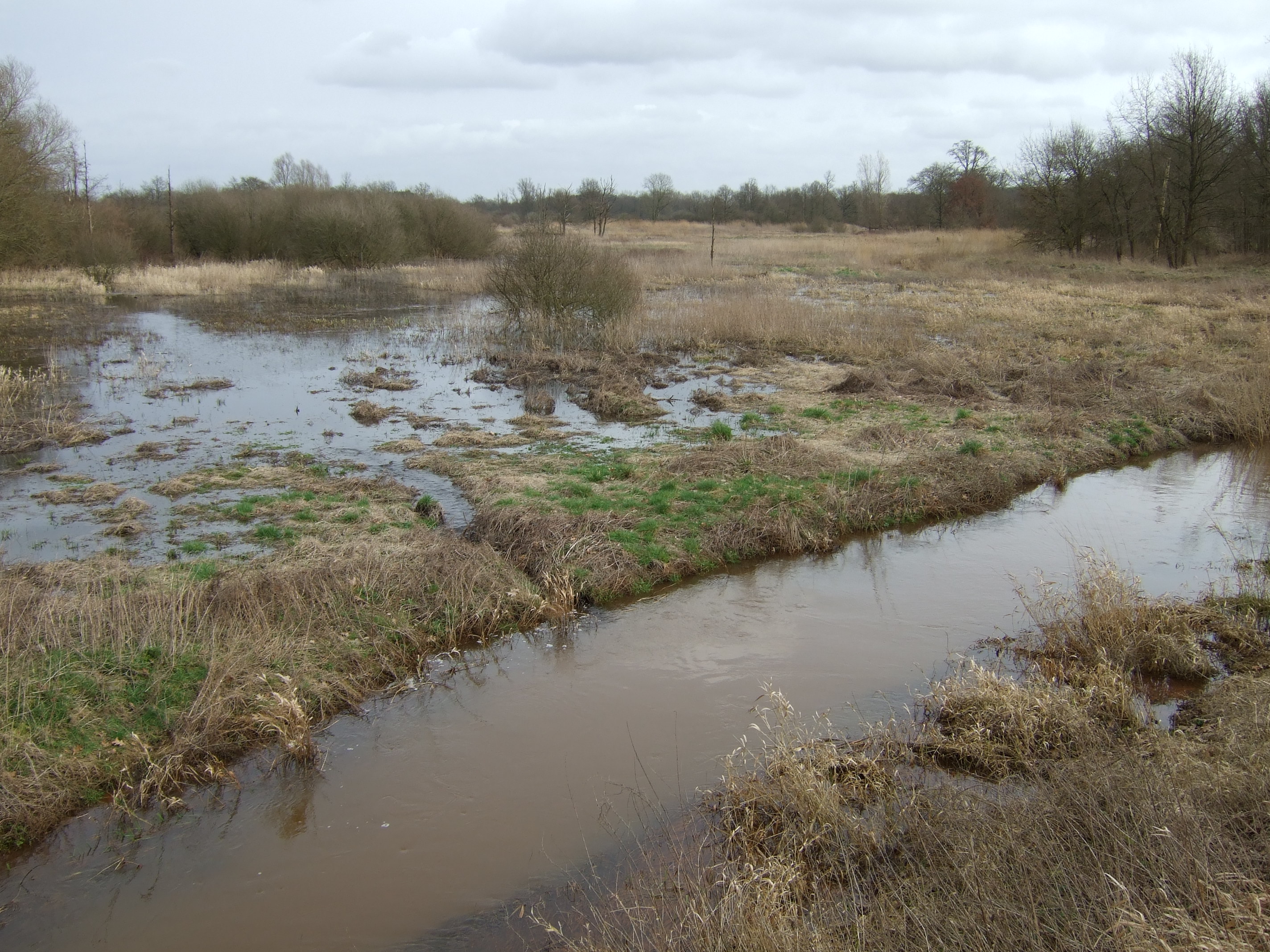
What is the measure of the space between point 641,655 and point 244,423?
9.32m

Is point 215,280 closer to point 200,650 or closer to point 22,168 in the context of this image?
point 22,168

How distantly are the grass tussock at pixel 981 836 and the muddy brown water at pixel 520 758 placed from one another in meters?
0.57

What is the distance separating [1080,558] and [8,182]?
30135mm

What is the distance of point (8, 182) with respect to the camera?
80.9 ft

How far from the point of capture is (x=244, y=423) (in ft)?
43.2

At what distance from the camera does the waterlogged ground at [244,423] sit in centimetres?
862

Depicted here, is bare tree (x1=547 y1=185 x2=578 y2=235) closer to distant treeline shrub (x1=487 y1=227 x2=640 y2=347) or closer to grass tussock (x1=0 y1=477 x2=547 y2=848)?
distant treeline shrub (x1=487 y1=227 x2=640 y2=347)

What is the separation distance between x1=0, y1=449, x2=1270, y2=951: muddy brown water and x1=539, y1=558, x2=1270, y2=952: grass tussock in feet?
1.86

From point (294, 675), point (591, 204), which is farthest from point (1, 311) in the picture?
point (591, 204)

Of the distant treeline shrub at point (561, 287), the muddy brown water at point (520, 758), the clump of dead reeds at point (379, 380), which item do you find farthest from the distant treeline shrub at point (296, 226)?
the muddy brown water at point (520, 758)

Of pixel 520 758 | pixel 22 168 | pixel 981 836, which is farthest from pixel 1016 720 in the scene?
pixel 22 168

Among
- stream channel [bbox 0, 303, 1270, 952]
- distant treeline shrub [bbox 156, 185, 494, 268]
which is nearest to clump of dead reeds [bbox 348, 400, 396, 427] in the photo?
stream channel [bbox 0, 303, 1270, 952]

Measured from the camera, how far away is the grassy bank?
543cm

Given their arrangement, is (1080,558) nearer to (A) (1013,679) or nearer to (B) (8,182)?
(A) (1013,679)
